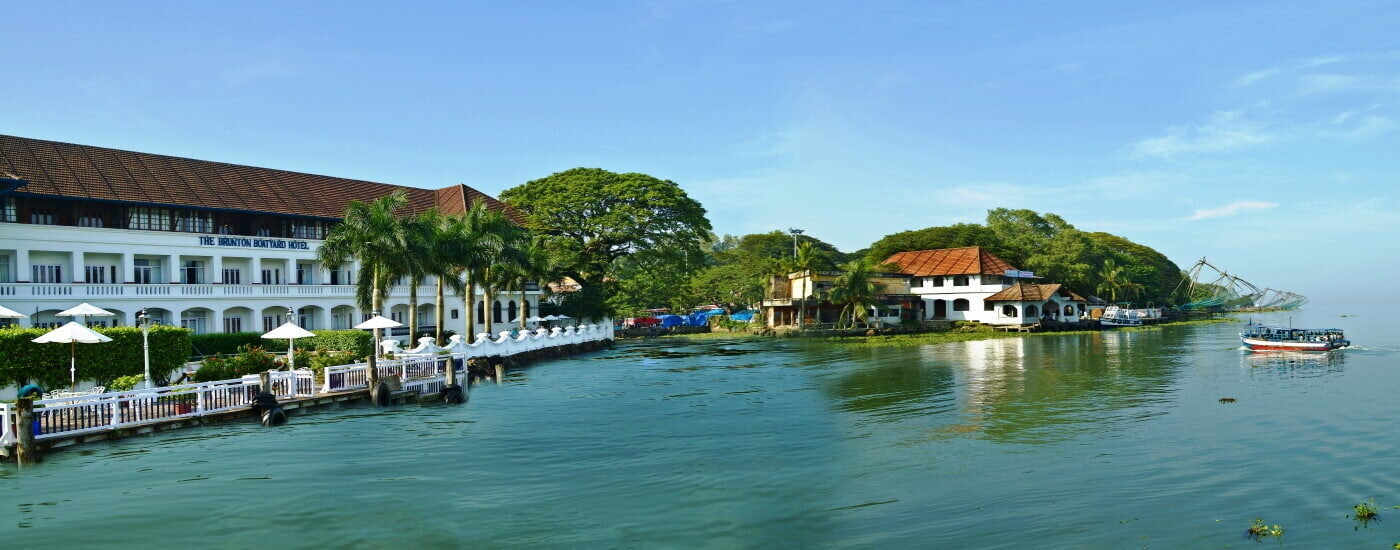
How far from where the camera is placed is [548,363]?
4381 centimetres

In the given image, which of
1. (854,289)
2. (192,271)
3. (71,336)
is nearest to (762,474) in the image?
(71,336)

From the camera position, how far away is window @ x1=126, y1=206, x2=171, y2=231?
3962 centimetres

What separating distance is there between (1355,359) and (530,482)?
139ft

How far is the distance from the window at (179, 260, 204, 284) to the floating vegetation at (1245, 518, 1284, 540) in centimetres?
4520

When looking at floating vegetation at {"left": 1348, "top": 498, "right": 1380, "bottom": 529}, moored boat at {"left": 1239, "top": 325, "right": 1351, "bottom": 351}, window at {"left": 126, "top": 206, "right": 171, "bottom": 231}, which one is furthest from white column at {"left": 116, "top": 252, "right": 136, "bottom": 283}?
moored boat at {"left": 1239, "top": 325, "right": 1351, "bottom": 351}

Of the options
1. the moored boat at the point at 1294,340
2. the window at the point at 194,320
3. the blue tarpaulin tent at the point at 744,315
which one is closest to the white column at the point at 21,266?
the window at the point at 194,320

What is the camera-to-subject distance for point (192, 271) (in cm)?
4250

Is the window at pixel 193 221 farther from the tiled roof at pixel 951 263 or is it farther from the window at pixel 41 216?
the tiled roof at pixel 951 263

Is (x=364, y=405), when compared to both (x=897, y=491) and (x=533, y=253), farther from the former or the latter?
(x=533, y=253)

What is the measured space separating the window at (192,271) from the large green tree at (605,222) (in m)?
21.8

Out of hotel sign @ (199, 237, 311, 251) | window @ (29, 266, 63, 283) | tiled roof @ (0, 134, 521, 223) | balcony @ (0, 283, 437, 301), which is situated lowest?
balcony @ (0, 283, 437, 301)

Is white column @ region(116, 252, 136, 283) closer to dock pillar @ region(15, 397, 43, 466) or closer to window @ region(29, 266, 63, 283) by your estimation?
window @ region(29, 266, 63, 283)

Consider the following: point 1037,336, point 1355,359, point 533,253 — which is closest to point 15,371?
point 533,253

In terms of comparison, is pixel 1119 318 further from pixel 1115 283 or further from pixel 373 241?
pixel 373 241
